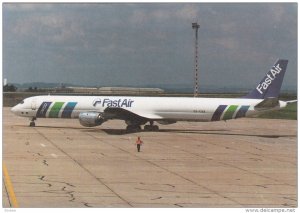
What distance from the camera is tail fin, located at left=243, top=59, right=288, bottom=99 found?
5003 centimetres

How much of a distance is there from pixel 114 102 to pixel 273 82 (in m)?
15.3

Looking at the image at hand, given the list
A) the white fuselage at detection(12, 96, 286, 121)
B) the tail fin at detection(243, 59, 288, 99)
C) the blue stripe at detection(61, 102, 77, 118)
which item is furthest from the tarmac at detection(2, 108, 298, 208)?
the blue stripe at detection(61, 102, 77, 118)

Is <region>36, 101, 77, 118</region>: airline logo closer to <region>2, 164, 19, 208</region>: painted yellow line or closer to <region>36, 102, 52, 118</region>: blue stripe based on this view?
<region>36, 102, 52, 118</region>: blue stripe

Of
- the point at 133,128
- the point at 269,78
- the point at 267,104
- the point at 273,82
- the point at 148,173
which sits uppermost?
the point at 269,78

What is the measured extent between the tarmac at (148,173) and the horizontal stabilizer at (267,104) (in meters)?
5.89

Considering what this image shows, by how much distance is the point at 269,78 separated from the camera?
5047cm

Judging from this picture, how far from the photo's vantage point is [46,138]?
1702 inches

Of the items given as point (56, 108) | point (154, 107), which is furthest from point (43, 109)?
point (154, 107)

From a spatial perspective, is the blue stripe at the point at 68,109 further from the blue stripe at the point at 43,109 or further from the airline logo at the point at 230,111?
the airline logo at the point at 230,111

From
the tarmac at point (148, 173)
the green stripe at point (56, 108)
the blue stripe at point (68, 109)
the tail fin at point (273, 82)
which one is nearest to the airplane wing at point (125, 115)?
the blue stripe at point (68, 109)

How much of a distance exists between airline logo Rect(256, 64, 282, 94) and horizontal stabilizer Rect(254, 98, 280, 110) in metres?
2.17

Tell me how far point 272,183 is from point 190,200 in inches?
208

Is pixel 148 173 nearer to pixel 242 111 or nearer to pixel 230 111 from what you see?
pixel 230 111

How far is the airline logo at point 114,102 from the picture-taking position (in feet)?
177
